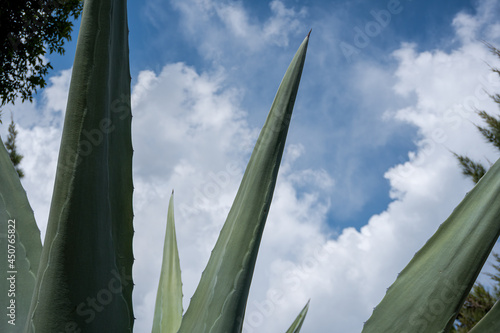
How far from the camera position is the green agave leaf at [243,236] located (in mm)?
823

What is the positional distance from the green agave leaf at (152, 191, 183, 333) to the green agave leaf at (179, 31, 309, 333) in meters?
0.59

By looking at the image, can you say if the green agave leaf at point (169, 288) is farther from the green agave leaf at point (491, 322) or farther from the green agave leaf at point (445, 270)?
the green agave leaf at point (491, 322)

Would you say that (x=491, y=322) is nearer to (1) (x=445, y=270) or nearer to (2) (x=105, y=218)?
(1) (x=445, y=270)

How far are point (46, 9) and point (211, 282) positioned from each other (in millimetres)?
7242

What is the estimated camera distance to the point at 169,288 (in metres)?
1.55

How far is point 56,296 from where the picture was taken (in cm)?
64

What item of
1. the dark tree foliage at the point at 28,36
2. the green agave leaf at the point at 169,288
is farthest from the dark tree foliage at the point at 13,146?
the green agave leaf at the point at 169,288

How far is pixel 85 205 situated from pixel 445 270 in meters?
0.67

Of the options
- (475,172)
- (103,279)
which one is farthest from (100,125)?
(475,172)

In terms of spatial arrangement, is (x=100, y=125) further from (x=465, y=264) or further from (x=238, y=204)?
(x=465, y=264)

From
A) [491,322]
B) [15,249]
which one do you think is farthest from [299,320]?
[15,249]

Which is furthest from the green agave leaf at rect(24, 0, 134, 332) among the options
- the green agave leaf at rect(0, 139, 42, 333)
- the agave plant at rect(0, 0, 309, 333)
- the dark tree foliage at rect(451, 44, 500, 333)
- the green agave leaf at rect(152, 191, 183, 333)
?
the dark tree foliage at rect(451, 44, 500, 333)

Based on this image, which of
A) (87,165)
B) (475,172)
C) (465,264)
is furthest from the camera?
(475,172)

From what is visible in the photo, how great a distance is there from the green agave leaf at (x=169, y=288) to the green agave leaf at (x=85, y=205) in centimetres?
81
